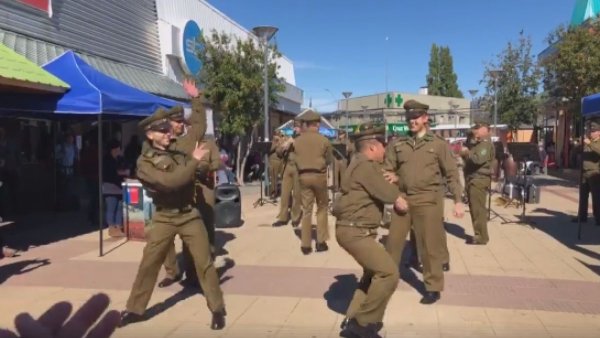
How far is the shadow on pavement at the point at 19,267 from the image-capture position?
22.6 feet

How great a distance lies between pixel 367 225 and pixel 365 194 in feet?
0.80

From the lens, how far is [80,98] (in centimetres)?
803

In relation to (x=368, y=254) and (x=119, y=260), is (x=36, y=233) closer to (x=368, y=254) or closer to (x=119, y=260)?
(x=119, y=260)

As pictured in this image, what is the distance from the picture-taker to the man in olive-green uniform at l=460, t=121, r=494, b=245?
346 inches

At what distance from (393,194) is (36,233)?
746 cm

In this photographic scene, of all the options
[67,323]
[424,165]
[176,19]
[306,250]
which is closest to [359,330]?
[424,165]

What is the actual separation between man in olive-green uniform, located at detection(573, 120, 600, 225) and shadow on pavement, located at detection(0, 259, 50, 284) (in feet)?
26.7

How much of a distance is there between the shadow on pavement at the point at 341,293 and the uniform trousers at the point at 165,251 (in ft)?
3.96

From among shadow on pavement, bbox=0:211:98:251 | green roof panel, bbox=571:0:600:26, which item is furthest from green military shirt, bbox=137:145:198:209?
green roof panel, bbox=571:0:600:26

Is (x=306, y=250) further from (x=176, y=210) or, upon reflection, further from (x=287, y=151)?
(x=176, y=210)

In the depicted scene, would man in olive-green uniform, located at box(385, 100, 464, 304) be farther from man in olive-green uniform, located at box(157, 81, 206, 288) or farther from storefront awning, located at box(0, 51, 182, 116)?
storefront awning, located at box(0, 51, 182, 116)

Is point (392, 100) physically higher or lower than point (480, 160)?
higher

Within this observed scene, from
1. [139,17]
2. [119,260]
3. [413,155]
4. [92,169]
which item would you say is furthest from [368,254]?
[139,17]

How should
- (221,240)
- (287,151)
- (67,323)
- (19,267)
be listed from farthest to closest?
(287,151) → (221,240) → (19,267) → (67,323)
